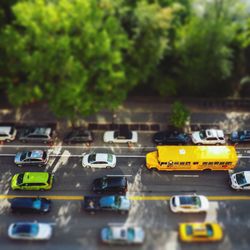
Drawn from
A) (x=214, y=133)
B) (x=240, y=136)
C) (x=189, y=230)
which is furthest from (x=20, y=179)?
(x=240, y=136)

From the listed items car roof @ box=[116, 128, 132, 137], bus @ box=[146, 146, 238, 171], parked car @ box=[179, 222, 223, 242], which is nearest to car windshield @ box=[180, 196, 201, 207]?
parked car @ box=[179, 222, 223, 242]

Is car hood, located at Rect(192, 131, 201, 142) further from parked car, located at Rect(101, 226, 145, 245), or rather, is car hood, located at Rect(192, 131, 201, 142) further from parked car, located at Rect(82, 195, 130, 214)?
parked car, located at Rect(101, 226, 145, 245)

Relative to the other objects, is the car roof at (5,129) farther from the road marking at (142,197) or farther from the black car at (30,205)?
the black car at (30,205)

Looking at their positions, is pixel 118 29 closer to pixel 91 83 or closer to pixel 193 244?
pixel 91 83

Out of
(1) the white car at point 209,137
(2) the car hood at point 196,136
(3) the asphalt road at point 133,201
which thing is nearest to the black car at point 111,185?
(3) the asphalt road at point 133,201

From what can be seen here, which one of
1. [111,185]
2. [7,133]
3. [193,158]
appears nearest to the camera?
[111,185]

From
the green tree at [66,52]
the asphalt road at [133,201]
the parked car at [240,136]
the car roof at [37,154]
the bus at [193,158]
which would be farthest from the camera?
the parked car at [240,136]

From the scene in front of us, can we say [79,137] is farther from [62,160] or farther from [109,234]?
[109,234]
